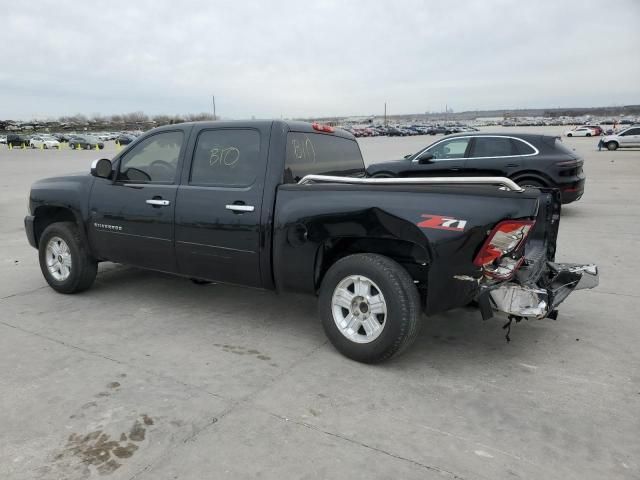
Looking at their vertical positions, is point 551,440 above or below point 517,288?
below

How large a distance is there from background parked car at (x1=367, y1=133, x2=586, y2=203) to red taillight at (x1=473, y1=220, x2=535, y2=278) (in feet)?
21.7

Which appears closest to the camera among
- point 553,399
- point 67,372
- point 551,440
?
point 551,440

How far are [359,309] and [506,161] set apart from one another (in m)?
7.14

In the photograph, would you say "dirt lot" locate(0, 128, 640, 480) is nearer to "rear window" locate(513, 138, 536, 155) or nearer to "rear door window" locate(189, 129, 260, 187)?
"rear door window" locate(189, 129, 260, 187)

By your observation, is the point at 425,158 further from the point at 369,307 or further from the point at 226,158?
the point at 369,307

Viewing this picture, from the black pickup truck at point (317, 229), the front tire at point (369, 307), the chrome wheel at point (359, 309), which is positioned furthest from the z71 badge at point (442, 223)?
the chrome wheel at point (359, 309)

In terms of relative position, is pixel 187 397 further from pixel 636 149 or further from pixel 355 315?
pixel 636 149

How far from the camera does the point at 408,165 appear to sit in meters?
10.7

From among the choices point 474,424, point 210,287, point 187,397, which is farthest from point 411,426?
point 210,287

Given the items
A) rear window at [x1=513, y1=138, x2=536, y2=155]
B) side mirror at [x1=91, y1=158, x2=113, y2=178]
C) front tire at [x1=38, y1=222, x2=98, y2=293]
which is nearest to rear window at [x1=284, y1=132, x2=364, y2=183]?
side mirror at [x1=91, y1=158, x2=113, y2=178]

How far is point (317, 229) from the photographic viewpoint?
4.03 m

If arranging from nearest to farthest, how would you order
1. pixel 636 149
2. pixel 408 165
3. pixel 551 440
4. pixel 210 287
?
pixel 551 440 < pixel 210 287 < pixel 408 165 < pixel 636 149

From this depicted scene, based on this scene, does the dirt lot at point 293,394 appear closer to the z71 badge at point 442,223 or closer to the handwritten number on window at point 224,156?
the z71 badge at point 442,223

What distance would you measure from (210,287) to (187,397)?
2.59 metres
